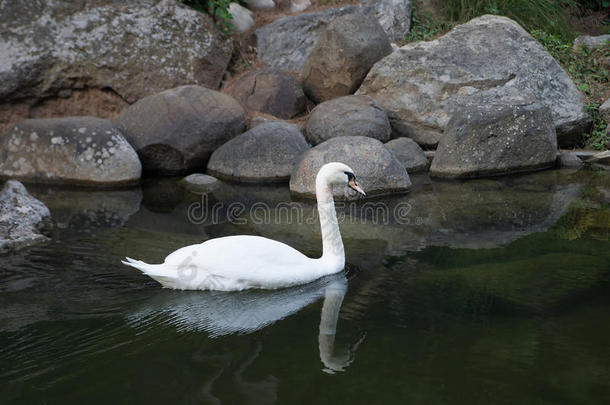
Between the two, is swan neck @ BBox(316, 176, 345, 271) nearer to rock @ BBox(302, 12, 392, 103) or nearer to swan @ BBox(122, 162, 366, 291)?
swan @ BBox(122, 162, 366, 291)

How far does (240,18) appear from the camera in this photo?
12242 millimetres

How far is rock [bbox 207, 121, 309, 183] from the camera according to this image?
28.3ft

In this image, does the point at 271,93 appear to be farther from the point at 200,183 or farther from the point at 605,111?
the point at 605,111

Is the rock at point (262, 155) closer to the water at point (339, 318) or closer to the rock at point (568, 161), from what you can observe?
the water at point (339, 318)

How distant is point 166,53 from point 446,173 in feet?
16.2

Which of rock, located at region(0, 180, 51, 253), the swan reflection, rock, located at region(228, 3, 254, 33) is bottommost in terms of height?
the swan reflection

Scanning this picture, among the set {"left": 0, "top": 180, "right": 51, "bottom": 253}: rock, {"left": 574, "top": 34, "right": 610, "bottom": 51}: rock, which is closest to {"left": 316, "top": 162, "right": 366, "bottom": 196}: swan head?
{"left": 0, "top": 180, "right": 51, "bottom": 253}: rock

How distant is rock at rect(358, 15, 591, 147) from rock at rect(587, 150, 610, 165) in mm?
599

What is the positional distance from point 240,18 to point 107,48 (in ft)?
9.39

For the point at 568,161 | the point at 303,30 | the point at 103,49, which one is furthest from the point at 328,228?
the point at 303,30

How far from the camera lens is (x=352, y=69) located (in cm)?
1028

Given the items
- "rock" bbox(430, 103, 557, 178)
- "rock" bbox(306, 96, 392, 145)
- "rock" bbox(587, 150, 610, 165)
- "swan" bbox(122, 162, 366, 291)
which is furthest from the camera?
"rock" bbox(587, 150, 610, 165)

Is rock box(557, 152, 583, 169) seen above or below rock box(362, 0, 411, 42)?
below

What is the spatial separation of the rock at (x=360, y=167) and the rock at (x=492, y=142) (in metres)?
1.05
